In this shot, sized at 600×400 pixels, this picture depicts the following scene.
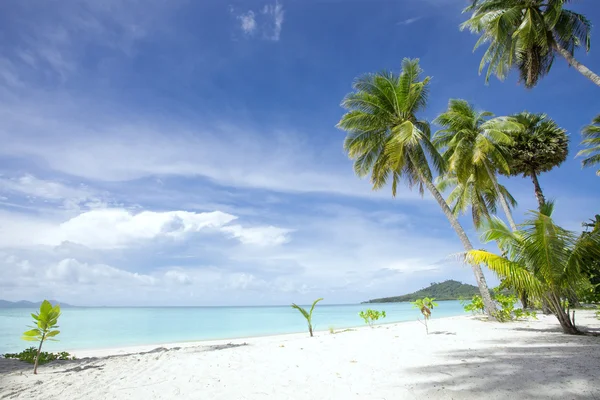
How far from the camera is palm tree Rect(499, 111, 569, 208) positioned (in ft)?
51.7

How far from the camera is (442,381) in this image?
12.7ft

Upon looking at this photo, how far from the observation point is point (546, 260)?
22.4ft

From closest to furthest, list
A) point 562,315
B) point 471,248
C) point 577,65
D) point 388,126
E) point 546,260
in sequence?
point 546,260 < point 562,315 < point 577,65 < point 471,248 < point 388,126

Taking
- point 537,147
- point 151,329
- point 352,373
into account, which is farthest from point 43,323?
point 537,147

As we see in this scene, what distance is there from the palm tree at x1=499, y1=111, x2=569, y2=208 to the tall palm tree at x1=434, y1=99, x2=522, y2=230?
34.8 inches

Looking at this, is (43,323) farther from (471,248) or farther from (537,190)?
(537,190)

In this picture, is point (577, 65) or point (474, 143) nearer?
point (577, 65)

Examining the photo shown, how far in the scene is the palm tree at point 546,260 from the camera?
262 inches

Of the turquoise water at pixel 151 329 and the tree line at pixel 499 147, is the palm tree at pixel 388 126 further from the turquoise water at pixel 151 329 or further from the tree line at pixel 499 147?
the turquoise water at pixel 151 329

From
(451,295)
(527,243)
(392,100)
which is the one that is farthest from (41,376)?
(451,295)

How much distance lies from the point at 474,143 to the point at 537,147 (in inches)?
123

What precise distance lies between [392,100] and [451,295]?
6673cm

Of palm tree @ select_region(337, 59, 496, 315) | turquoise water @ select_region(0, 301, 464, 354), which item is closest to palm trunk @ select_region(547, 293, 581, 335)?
palm tree @ select_region(337, 59, 496, 315)

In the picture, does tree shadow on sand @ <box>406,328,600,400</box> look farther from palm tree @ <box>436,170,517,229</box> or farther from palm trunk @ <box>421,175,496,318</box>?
palm tree @ <box>436,170,517,229</box>
